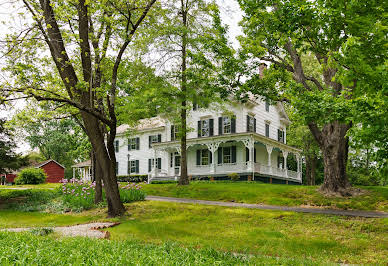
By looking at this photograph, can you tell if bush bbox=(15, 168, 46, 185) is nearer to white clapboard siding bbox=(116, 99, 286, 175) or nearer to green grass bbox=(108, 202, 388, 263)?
white clapboard siding bbox=(116, 99, 286, 175)

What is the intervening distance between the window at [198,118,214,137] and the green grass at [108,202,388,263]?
17.7 meters

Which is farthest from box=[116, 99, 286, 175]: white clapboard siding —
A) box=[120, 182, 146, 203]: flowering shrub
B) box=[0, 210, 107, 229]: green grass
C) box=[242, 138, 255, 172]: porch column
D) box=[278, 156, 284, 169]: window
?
box=[0, 210, 107, 229]: green grass

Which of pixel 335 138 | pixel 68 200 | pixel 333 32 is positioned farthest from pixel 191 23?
Answer: pixel 333 32

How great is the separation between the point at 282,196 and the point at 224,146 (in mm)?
14154

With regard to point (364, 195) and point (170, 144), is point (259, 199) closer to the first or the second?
point (364, 195)

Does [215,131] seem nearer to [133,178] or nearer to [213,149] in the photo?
[213,149]

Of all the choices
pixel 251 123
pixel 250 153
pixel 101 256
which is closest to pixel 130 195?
pixel 101 256

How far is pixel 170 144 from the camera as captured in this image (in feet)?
110

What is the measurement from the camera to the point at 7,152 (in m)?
18.0

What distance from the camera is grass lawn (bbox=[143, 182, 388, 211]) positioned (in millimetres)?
15125

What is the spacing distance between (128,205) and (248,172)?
15130mm

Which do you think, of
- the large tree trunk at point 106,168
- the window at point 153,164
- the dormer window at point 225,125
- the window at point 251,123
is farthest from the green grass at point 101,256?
the window at point 153,164

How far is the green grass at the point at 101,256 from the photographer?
17.4 ft

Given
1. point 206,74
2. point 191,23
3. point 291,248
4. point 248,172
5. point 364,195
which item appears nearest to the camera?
point 291,248
